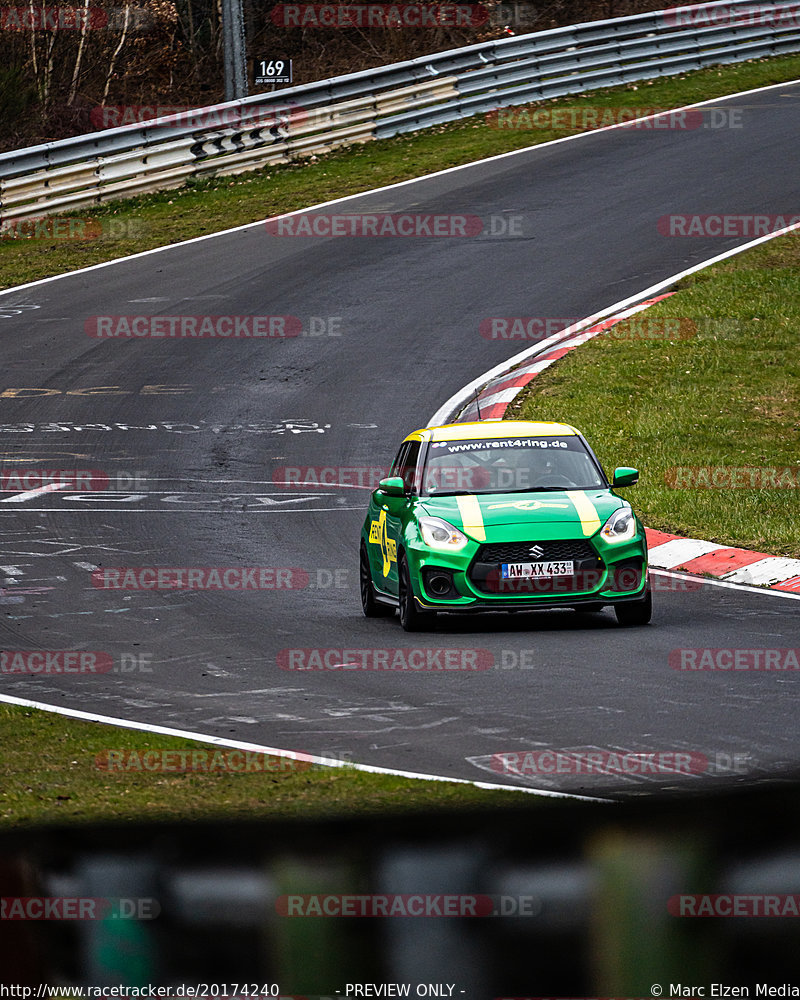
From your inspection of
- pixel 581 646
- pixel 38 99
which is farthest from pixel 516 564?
pixel 38 99

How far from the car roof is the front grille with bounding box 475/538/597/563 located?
1.58 m

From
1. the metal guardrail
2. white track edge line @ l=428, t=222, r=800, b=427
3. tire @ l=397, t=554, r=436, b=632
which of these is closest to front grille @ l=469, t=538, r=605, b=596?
tire @ l=397, t=554, r=436, b=632

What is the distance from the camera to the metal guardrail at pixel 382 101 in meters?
28.0

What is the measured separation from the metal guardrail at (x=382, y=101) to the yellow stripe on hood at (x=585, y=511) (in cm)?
1854

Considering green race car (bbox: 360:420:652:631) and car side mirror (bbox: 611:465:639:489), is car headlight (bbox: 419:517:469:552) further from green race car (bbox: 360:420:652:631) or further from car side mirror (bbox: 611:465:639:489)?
car side mirror (bbox: 611:465:639:489)

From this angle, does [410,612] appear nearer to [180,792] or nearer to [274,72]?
[180,792]

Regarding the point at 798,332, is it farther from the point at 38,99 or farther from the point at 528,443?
the point at 38,99

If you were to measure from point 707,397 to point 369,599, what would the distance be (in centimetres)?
845

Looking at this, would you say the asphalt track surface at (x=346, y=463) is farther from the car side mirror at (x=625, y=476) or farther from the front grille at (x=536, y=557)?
the car side mirror at (x=625, y=476)

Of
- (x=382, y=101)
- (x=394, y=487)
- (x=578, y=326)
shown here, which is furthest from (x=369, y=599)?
(x=382, y=101)

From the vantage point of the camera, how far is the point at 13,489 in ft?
54.2

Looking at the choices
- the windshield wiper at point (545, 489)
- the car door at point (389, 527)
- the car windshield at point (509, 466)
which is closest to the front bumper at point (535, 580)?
the car door at point (389, 527)

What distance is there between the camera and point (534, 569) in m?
10.4

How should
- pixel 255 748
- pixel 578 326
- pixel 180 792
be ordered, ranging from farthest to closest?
pixel 578 326, pixel 255 748, pixel 180 792
